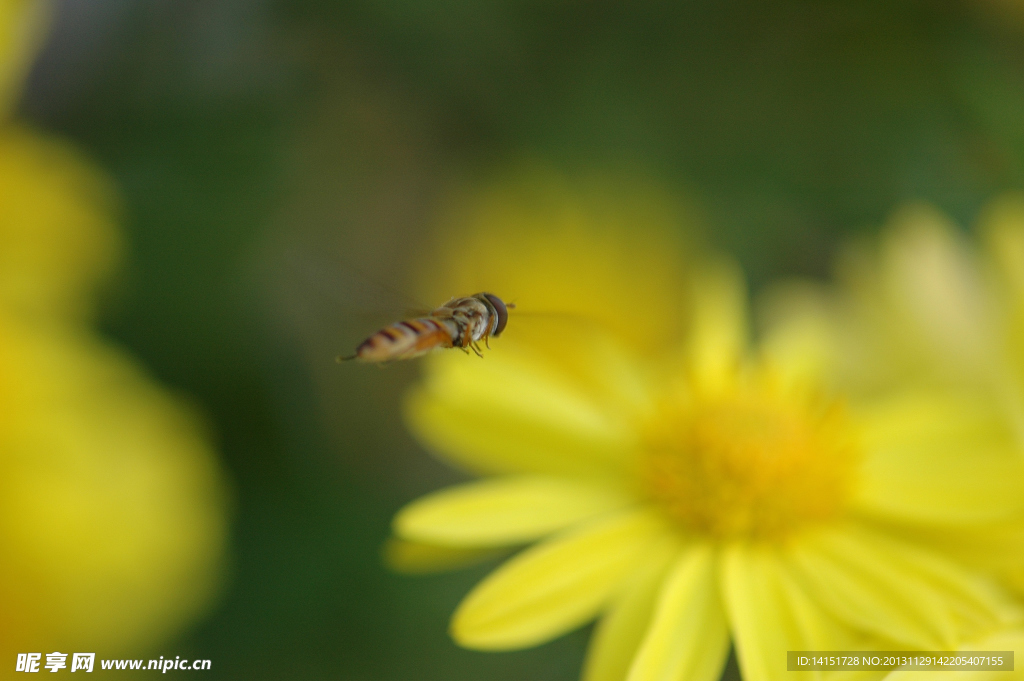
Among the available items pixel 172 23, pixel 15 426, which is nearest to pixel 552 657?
pixel 15 426

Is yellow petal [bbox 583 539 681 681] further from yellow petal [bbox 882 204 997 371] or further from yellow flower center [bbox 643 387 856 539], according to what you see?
yellow petal [bbox 882 204 997 371]

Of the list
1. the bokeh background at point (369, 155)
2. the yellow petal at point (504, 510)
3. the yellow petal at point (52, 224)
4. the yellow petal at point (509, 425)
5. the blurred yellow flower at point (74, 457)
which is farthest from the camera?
the bokeh background at point (369, 155)

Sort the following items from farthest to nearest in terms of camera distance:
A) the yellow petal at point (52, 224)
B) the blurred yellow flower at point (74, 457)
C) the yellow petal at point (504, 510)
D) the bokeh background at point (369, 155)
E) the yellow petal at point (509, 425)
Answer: the bokeh background at point (369, 155) → the yellow petal at point (52, 224) → the blurred yellow flower at point (74, 457) → the yellow petal at point (509, 425) → the yellow petal at point (504, 510)

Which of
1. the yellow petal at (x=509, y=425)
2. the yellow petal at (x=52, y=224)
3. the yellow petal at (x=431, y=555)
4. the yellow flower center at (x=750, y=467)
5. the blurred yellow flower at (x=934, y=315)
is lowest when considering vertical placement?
the yellow petal at (x=431, y=555)

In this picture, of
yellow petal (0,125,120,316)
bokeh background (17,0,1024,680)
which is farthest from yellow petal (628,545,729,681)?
yellow petal (0,125,120,316)

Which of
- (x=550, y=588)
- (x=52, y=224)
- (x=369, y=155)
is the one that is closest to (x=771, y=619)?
(x=550, y=588)

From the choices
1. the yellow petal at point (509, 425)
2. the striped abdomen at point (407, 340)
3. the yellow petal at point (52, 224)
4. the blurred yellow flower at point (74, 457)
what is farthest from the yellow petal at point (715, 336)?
the yellow petal at point (52, 224)

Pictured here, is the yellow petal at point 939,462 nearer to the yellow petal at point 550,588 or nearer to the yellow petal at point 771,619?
the yellow petal at point 771,619

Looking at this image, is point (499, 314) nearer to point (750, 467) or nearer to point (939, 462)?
point (750, 467)
